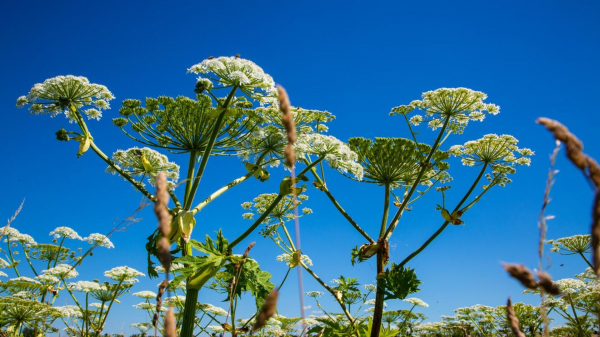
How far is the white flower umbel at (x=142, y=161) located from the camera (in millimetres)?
6911

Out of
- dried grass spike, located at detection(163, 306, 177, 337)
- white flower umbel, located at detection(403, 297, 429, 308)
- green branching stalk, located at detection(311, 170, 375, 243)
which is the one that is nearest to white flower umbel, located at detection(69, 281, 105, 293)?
green branching stalk, located at detection(311, 170, 375, 243)

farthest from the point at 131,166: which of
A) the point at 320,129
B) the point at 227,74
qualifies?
the point at 320,129

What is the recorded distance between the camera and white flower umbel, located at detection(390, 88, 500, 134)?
785 cm

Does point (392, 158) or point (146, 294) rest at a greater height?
point (392, 158)

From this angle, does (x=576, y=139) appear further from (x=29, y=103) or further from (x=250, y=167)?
(x=29, y=103)

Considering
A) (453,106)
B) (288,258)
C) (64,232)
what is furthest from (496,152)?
(64,232)

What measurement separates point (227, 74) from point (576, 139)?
5539 mm

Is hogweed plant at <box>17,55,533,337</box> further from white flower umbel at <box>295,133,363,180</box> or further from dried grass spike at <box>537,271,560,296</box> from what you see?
dried grass spike at <box>537,271,560,296</box>

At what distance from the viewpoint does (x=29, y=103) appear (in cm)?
719

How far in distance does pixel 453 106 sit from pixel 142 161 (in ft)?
19.6

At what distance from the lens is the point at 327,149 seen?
6.54 meters

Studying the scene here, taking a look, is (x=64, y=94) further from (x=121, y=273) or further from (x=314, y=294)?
(x=314, y=294)

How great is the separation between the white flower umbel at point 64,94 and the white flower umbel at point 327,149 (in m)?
3.88

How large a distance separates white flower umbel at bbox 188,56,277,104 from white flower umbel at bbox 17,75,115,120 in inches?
90.9
